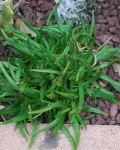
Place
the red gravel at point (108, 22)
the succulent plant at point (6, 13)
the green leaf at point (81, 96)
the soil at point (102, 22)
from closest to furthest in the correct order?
the green leaf at point (81, 96) < the soil at point (102, 22) < the succulent plant at point (6, 13) < the red gravel at point (108, 22)

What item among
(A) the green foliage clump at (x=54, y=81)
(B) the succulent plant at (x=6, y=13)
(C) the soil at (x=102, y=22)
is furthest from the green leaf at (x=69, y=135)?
(B) the succulent plant at (x=6, y=13)

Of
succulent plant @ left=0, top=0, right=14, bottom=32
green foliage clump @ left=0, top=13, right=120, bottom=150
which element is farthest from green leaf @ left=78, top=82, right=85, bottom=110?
succulent plant @ left=0, top=0, right=14, bottom=32

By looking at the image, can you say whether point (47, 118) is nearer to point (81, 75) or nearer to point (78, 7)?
point (81, 75)

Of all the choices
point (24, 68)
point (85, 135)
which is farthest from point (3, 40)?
point (85, 135)

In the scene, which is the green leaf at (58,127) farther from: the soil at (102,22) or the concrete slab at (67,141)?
the soil at (102,22)

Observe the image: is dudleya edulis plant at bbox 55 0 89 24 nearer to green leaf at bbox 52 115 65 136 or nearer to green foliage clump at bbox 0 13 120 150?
green foliage clump at bbox 0 13 120 150

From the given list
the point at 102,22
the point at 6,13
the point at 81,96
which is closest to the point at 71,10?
the point at 102,22
